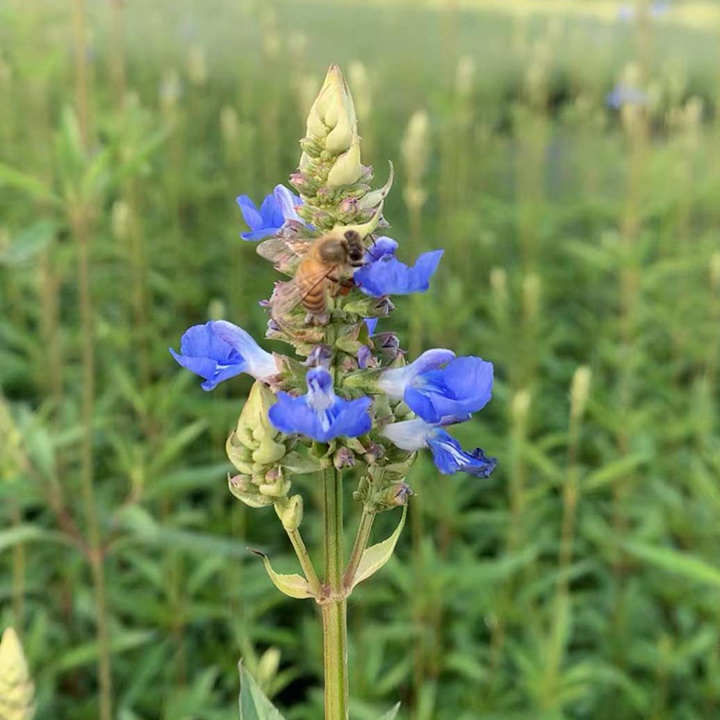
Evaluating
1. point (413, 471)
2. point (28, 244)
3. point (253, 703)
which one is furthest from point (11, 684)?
point (413, 471)

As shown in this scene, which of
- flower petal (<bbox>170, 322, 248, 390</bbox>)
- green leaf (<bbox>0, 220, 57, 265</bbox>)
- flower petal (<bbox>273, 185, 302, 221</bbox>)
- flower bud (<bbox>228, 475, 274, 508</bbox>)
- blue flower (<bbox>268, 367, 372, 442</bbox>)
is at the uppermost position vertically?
flower petal (<bbox>273, 185, 302, 221</bbox>)

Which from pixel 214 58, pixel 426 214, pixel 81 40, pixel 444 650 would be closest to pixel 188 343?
pixel 81 40

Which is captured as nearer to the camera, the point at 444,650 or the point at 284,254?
the point at 284,254

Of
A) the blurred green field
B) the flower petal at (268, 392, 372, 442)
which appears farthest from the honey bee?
the blurred green field

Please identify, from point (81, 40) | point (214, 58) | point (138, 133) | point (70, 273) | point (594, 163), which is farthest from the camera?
point (214, 58)

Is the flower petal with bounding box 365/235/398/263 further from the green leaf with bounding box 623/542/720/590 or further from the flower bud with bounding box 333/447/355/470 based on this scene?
the green leaf with bounding box 623/542/720/590

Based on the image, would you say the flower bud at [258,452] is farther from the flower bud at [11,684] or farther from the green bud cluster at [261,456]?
the flower bud at [11,684]

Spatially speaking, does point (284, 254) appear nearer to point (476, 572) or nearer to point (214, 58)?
point (476, 572)
